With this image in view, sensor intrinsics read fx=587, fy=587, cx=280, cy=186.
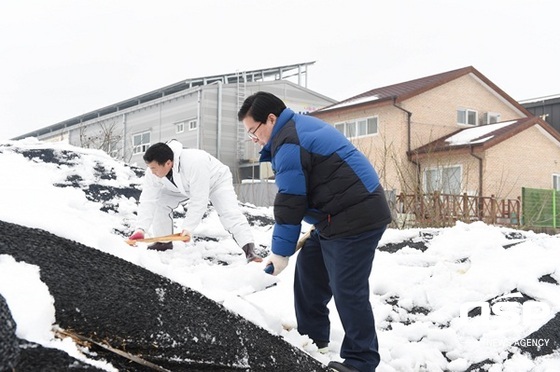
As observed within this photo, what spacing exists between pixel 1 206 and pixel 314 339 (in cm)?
161

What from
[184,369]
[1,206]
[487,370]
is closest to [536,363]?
[487,370]

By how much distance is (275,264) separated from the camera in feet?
9.16

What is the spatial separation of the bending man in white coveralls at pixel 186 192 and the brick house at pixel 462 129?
37.3 ft

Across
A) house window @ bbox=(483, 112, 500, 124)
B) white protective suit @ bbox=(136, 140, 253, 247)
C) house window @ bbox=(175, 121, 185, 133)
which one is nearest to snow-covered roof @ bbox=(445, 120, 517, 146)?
house window @ bbox=(483, 112, 500, 124)

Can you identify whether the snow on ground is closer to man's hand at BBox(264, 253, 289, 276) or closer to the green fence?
man's hand at BBox(264, 253, 289, 276)

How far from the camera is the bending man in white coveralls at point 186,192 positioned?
490cm

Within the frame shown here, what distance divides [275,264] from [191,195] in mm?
2342

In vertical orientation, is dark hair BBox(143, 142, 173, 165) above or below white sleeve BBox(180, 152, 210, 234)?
above

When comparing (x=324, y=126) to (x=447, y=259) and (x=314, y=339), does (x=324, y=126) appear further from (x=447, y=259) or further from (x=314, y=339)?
(x=447, y=259)


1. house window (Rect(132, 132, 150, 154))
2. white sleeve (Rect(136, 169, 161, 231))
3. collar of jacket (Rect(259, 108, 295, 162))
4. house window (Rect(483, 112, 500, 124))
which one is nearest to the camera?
collar of jacket (Rect(259, 108, 295, 162))

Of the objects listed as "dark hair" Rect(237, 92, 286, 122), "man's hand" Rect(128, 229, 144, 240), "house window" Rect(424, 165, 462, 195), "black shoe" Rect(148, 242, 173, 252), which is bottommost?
"black shoe" Rect(148, 242, 173, 252)

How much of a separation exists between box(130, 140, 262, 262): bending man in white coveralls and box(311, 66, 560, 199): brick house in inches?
447

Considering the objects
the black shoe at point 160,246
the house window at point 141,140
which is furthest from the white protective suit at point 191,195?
the house window at point 141,140

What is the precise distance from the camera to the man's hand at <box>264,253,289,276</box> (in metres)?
2.77
